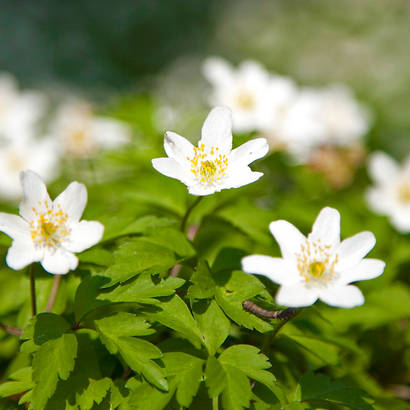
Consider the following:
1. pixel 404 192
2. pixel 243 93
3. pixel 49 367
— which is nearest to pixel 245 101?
pixel 243 93

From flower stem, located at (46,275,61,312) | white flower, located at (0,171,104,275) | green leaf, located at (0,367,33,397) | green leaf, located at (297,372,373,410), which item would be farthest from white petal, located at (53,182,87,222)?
green leaf, located at (297,372,373,410)

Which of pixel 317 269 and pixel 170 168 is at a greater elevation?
pixel 170 168

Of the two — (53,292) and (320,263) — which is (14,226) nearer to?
(53,292)

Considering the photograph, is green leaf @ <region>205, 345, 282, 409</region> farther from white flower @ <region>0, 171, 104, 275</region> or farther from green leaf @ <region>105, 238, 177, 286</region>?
white flower @ <region>0, 171, 104, 275</region>

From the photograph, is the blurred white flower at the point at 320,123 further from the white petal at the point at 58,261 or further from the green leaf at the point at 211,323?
the white petal at the point at 58,261

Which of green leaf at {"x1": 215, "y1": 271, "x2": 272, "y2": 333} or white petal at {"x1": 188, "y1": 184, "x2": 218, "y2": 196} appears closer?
green leaf at {"x1": 215, "y1": 271, "x2": 272, "y2": 333}
